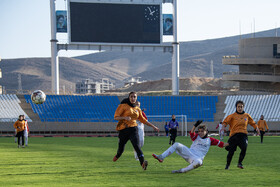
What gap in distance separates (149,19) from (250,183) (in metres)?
41.8

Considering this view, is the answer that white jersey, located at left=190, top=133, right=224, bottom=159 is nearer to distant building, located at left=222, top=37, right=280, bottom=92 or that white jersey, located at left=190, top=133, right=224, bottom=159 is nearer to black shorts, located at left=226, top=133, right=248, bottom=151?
black shorts, located at left=226, top=133, right=248, bottom=151

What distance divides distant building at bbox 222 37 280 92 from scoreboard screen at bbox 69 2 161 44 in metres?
17.8

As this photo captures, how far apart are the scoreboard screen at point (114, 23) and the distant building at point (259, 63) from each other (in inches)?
699

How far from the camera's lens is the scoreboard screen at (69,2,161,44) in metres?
50.3

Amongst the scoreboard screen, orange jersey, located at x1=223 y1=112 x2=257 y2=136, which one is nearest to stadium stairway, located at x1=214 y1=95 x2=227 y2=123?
the scoreboard screen

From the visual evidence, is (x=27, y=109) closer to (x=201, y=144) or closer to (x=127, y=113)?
(x=127, y=113)

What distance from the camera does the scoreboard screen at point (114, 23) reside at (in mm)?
50281

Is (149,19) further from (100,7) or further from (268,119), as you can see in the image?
(268,119)

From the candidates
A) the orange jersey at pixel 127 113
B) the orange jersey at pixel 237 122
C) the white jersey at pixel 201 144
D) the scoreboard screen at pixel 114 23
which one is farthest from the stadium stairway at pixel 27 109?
the white jersey at pixel 201 144

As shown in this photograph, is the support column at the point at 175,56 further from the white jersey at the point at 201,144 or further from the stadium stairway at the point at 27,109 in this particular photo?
the white jersey at the point at 201,144

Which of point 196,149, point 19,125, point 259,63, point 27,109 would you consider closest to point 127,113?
point 196,149

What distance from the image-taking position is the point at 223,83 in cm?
11512

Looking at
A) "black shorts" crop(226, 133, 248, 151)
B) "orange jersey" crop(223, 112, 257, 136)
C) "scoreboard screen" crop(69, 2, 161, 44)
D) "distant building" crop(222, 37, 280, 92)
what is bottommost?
"black shorts" crop(226, 133, 248, 151)

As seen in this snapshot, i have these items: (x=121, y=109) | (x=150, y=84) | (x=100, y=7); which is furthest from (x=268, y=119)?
(x=150, y=84)
